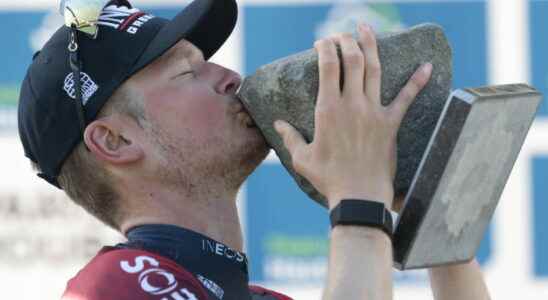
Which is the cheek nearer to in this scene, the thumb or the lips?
the lips

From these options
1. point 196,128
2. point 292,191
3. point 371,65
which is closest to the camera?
point 371,65

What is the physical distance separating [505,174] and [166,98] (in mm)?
659

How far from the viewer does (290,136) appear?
6.75ft

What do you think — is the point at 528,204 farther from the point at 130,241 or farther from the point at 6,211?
the point at 130,241

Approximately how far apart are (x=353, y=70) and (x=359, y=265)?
1.11 ft

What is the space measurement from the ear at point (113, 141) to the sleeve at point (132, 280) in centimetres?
24

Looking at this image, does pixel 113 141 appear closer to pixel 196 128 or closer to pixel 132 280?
pixel 196 128

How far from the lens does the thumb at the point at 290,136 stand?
204cm

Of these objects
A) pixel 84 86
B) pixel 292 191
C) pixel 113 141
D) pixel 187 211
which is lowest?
pixel 292 191

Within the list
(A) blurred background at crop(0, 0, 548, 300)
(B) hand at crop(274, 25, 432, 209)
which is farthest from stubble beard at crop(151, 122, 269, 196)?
(A) blurred background at crop(0, 0, 548, 300)

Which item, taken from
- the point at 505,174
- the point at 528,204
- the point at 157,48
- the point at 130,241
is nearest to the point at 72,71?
the point at 157,48

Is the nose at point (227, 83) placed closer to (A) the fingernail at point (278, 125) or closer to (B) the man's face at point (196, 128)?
(B) the man's face at point (196, 128)

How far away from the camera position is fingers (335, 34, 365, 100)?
1.97 m

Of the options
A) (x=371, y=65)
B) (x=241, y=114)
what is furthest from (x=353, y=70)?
(x=241, y=114)
